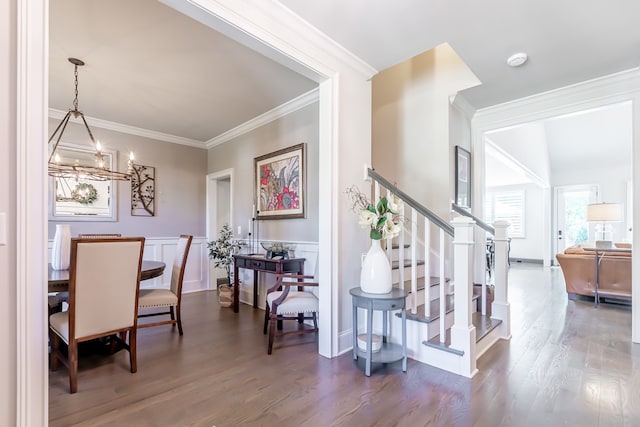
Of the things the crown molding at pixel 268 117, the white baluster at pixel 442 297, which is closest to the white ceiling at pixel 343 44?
the crown molding at pixel 268 117

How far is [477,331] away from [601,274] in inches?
122

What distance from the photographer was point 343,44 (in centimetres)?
250

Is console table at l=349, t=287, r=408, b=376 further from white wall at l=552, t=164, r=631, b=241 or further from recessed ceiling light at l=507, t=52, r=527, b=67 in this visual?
white wall at l=552, t=164, r=631, b=241

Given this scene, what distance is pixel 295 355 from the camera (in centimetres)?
260

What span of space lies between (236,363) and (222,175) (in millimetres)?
3459

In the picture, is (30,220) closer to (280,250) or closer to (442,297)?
(442,297)

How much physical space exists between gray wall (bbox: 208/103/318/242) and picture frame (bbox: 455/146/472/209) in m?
1.66

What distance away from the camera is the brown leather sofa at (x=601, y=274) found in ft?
13.8

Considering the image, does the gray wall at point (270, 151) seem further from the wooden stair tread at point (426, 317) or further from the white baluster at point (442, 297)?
the white baluster at point (442, 297)

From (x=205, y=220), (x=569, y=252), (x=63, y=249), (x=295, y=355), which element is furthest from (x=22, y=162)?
(x=569, y=252)

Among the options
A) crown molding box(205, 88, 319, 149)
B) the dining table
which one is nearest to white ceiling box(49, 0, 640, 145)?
crown molding box(205, 88, 319, 149)

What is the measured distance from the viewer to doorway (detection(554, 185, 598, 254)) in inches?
316

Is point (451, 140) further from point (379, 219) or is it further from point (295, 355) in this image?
point (295, 355)

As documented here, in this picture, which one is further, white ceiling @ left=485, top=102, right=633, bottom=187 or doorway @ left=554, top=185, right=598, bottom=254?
doorway @ left=554, top=185, right=598, bottom=254
